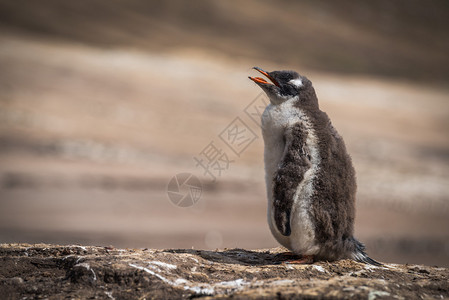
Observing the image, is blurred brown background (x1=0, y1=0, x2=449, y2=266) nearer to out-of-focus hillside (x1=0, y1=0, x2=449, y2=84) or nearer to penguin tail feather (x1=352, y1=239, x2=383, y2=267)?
out-of-focus hillside (x1=0, y1=0, x2=449, y2=84)

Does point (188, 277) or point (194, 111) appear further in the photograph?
point (194, 111)

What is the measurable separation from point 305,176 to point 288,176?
0.60 ft

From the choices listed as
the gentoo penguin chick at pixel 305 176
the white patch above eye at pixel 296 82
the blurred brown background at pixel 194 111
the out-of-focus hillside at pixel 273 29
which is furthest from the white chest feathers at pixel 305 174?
the out-of-focus hillside at pixel 273 29

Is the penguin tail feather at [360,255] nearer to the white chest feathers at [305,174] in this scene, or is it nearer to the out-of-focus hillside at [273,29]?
the white chest feathers at [305,174]

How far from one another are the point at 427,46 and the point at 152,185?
61.8 m

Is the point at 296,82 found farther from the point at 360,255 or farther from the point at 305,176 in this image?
the point at 360,255

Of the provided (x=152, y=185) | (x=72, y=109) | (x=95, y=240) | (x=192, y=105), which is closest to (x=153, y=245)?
(x=95, y=240)

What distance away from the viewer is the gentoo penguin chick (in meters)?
5.90

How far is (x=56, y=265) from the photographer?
5953 mm

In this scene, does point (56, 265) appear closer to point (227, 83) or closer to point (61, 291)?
point (61, 291)

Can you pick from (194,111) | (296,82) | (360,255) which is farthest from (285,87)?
(194,111)

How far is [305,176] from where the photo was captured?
19.5 ft

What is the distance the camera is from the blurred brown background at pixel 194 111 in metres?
17.9

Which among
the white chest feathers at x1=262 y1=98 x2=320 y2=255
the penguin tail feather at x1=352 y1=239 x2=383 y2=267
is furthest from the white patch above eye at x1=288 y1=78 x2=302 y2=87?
the penguin tail feather at x1=352 y1=239 x2=383 y2=267
